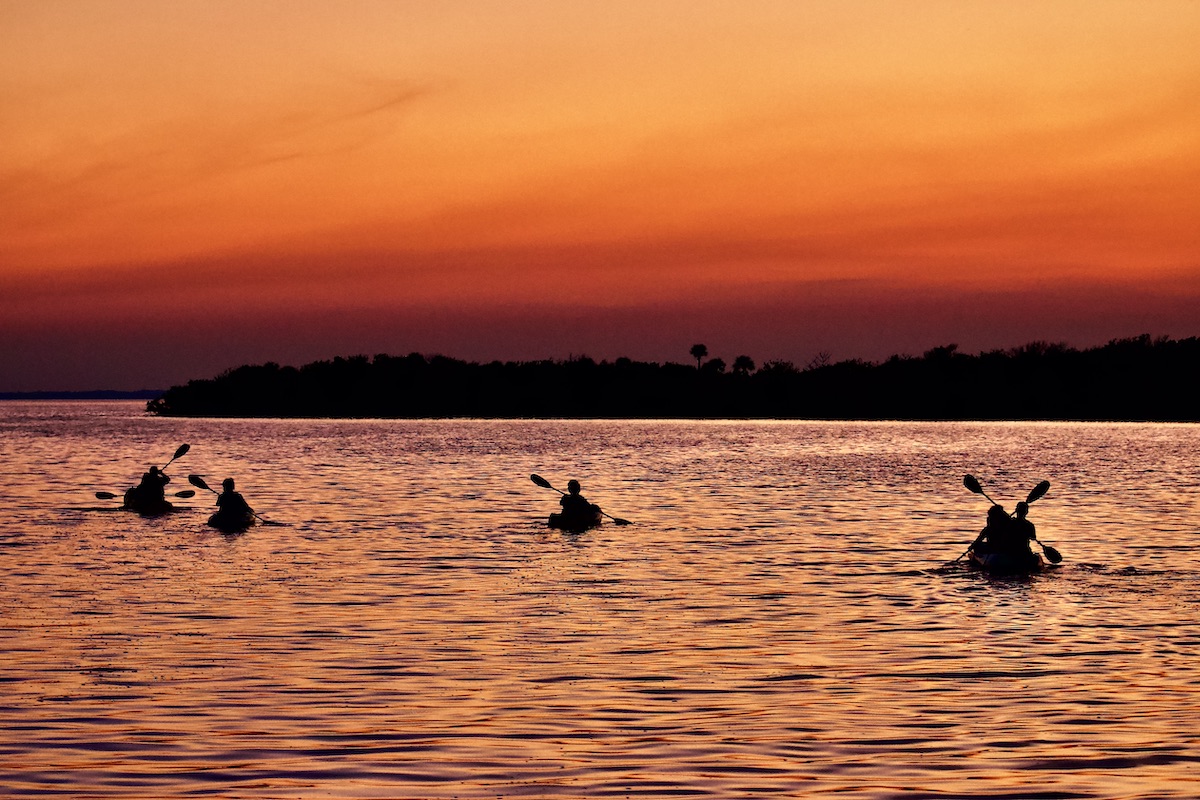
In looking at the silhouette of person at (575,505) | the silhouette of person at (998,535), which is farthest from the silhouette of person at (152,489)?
the silhouette of person at (998,535)

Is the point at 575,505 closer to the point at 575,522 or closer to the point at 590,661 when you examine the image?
the point at 575,522

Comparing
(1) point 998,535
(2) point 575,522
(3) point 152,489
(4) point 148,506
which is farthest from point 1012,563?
(3) point 152,489

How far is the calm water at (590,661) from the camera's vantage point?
45.4 feet

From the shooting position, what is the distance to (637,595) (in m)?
28.9

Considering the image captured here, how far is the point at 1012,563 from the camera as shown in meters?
31.8

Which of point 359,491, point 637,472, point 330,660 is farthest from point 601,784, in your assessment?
point 637,472

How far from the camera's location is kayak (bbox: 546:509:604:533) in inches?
1735

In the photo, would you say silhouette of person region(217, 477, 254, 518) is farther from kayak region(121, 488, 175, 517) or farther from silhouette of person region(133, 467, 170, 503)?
silhouette of person region(133, 467, 170, 503)

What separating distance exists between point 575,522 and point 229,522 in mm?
10356

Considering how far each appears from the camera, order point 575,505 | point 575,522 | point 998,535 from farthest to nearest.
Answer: point 575,505 < point 575,522 < point 998,535

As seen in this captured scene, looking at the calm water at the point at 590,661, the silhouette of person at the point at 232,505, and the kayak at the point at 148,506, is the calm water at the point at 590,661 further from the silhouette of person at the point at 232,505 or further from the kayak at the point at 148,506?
the kayak at the point at 148,506

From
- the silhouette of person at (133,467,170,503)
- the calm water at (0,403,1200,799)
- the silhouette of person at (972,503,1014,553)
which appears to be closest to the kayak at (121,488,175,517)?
the silhouette of person at (133,467,170,503)

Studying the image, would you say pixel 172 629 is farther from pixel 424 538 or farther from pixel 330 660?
pixel 424 538

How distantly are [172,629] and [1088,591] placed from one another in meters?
17.7
